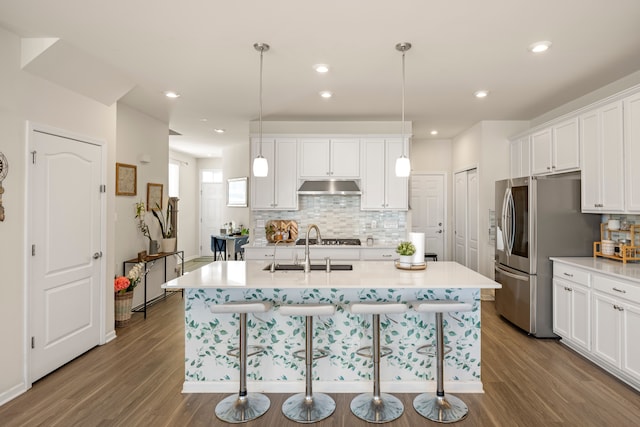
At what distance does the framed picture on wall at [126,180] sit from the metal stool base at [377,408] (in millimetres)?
3736

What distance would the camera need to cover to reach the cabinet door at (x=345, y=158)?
5168mm

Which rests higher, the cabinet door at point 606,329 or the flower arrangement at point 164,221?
the flower arrangement at point 164,221

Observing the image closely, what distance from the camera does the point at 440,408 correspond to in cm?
252

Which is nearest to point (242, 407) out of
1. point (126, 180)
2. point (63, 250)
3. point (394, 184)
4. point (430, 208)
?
point (63, 250)

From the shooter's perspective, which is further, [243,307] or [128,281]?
[128,281]

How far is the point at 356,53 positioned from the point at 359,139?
2102 mm

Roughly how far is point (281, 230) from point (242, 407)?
292cm

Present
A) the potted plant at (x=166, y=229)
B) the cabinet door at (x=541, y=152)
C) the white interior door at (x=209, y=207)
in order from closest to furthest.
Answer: the cabinet door at (x=541, y=152) → the potted plant at (x=166, y=229) → the white interior door at (x=209, y=207)

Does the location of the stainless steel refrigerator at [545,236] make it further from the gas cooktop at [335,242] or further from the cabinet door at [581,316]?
the gas cooktop at [335,242]

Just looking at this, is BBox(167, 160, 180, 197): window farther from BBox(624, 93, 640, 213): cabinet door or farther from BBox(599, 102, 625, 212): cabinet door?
BBox(624, 93, 640, 213): cabinet door

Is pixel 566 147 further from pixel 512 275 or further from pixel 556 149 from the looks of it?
pixel 512 275

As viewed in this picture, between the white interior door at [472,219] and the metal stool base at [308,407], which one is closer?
the metal stool base at [308,407]

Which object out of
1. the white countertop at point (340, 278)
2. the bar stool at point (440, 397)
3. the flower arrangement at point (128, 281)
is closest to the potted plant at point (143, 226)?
the flower arrangement at point (128, 281)

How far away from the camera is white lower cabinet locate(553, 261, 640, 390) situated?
110 inches
